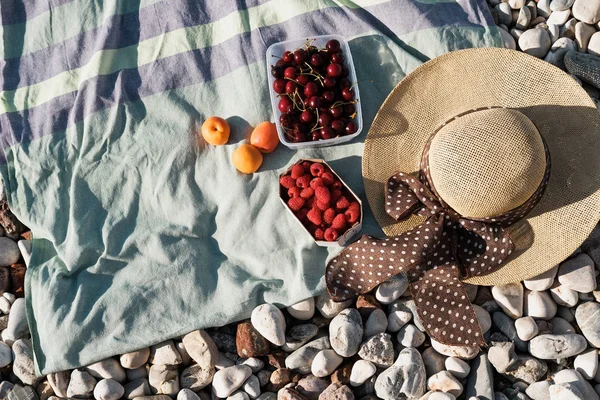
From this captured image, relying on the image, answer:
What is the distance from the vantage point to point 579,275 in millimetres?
2328

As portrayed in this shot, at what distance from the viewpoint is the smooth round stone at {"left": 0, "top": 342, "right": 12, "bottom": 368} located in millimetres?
2418

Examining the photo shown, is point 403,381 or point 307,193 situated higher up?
point 307,193

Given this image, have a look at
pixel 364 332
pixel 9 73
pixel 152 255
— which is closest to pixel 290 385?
pixel 364 332

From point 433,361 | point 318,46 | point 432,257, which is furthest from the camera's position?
point 318,46

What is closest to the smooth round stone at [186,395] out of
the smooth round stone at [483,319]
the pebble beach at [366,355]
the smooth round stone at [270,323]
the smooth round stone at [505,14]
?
the pebble beach at [366,355]

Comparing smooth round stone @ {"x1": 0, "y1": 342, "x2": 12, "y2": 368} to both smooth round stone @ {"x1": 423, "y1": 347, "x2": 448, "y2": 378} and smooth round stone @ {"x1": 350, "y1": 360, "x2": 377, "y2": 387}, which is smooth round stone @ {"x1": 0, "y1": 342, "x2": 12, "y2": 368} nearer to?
smooth round stone @ {"x1": 350, "y1": 360, "x2": 377, "y2": 387}

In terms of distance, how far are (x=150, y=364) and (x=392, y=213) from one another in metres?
1.21

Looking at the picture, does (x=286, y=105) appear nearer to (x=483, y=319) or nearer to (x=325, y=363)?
(x=325, y=363)

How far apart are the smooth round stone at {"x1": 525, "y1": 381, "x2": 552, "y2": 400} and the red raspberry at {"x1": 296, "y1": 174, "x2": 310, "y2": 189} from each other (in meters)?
1.18

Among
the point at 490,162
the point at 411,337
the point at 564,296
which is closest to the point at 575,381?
the point at 564,296

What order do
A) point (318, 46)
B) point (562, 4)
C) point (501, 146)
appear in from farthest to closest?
point (562, 4)
point (318, 46)
point (501, 146)

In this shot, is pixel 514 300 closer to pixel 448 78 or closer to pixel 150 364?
pixel 448 78

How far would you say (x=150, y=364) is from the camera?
245 cm

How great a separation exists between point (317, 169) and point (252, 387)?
912mm
